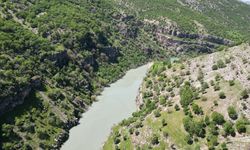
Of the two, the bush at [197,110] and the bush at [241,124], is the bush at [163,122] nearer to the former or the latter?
the bush at [197,110]

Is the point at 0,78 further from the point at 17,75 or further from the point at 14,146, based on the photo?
the point at 14,146

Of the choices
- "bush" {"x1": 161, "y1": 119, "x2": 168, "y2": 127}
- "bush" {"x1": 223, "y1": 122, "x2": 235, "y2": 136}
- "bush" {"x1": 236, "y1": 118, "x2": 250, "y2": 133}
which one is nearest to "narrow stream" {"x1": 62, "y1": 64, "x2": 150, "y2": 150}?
"bush" {"x1": 161, "y1": 119, "x2": 168, "y2": 127}

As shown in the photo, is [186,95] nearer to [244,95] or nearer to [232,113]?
[244,95]

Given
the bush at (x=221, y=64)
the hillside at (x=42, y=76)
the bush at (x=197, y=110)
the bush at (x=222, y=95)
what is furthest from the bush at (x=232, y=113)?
the hillside at (x=42, y=76)

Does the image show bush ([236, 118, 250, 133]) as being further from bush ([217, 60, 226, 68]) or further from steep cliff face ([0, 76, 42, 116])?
steep cliff face ([0, 76, 42, 116])

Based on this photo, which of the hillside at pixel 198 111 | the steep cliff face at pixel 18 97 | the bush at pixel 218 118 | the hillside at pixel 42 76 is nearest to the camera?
the hillside at pixel 198 111
